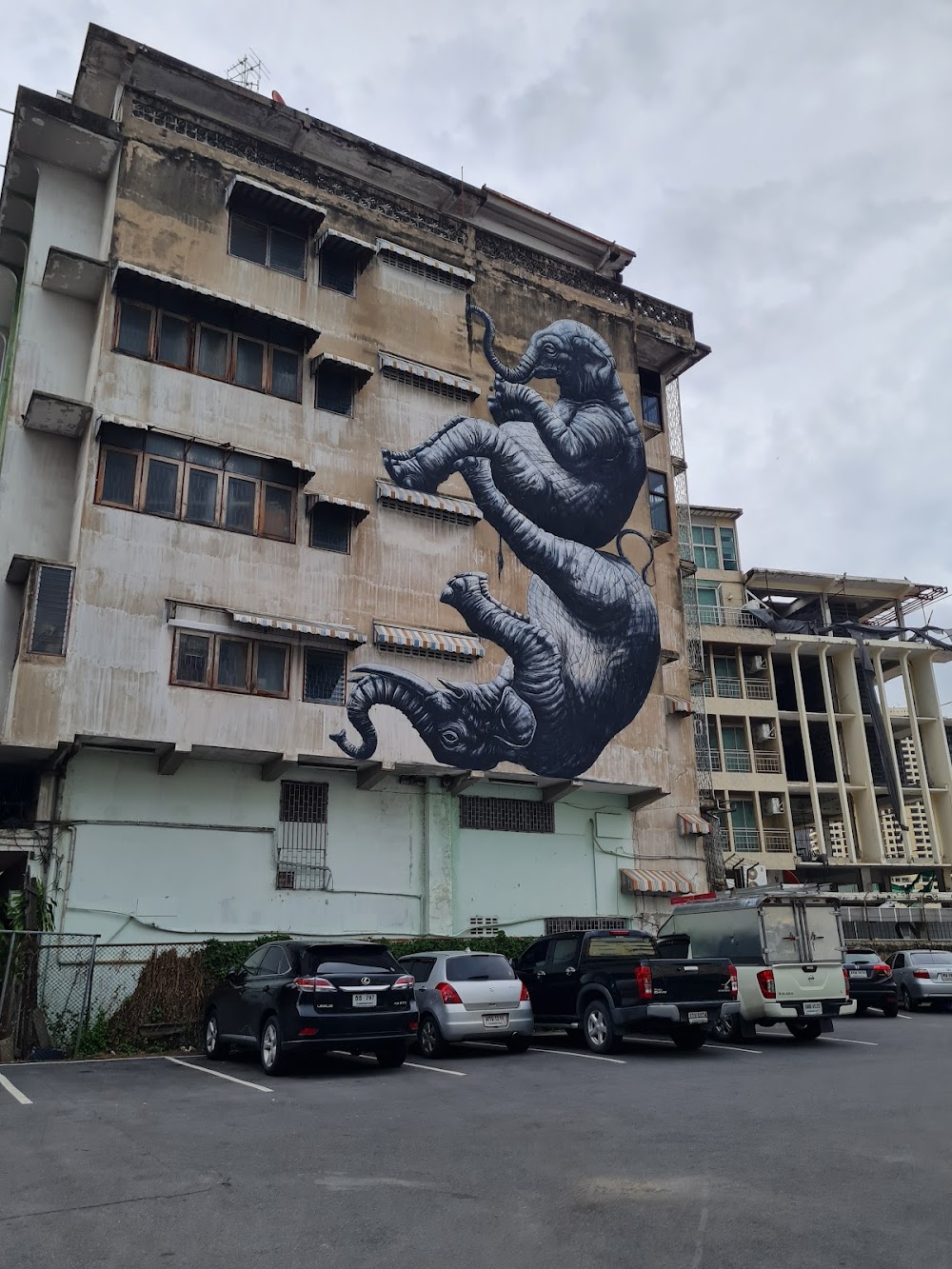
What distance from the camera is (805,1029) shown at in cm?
1653

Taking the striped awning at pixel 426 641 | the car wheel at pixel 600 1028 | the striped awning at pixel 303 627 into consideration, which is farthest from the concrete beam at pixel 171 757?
the car wheel at pixel 600 1028

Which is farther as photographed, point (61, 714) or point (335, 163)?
point (335, 163)

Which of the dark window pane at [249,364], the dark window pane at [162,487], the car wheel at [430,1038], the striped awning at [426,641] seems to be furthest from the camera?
the dark window pane at [249,364]

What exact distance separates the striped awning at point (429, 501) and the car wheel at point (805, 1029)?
12867 millimetres

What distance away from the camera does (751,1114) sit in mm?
9219

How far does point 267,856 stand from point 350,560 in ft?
21.1

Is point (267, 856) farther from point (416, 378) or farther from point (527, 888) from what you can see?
point (416, 378)

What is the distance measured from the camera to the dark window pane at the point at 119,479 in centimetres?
1925

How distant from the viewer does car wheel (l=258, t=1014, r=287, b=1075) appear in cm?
1230

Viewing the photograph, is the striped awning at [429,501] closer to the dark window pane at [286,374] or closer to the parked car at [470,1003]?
the dark window pane at [286,374]

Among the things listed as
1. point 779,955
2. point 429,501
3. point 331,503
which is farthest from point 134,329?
point 779,955

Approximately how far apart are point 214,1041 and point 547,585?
13558 millimetres

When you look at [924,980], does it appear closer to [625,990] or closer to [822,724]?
[625,990]

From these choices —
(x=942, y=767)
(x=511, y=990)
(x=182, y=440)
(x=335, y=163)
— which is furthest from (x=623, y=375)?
(x=942, y=767)
